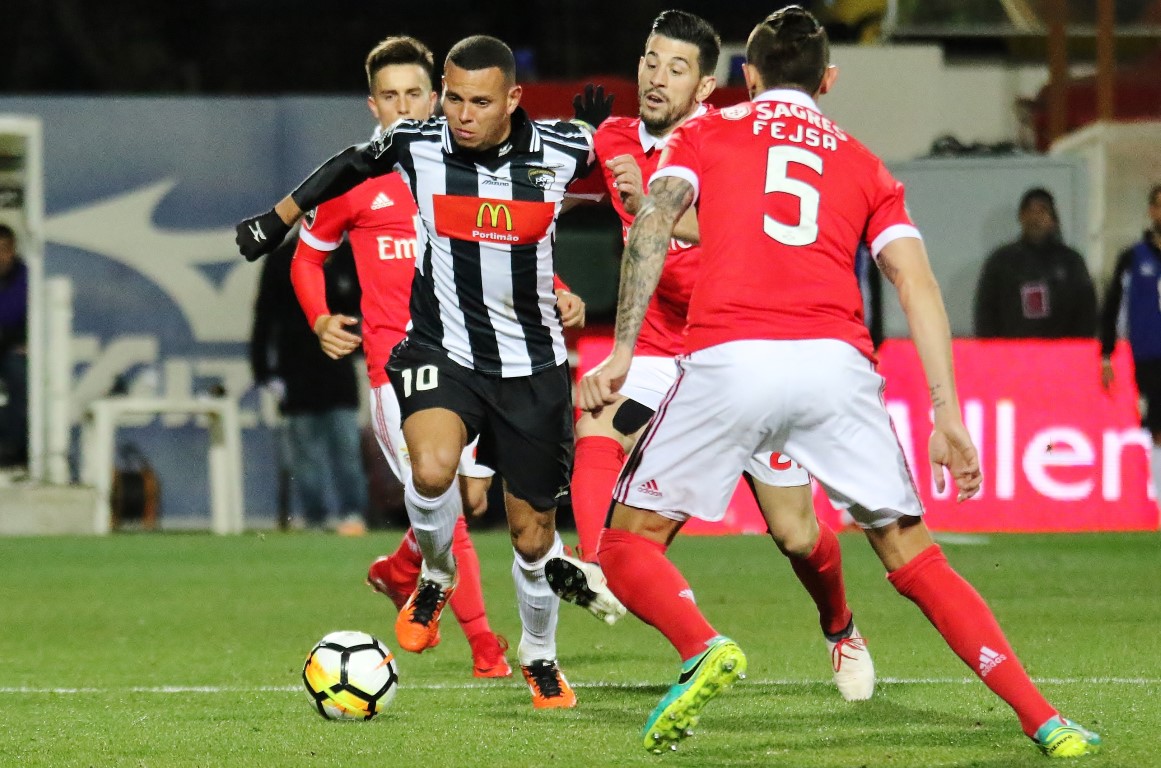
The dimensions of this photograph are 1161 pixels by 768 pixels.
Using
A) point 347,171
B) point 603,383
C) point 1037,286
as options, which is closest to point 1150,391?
point 1037,286

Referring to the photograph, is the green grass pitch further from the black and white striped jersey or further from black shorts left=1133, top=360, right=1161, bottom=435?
the black and white striped jersey

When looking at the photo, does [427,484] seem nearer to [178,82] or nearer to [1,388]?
[1,388]

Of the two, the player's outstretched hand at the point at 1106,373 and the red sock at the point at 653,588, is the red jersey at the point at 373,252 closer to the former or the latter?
the red sock at the point at 653,588

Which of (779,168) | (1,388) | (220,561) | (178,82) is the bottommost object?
(220,561)

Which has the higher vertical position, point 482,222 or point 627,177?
point 627,177

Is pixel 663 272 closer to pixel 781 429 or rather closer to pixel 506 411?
pixel 506 411

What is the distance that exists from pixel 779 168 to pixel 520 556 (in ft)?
6.28

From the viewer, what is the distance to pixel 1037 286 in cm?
1441

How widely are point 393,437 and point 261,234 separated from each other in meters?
1.32

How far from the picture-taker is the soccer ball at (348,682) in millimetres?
6062

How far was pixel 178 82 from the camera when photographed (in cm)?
2164

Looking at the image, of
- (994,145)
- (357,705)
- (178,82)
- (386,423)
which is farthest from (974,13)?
(357,705)

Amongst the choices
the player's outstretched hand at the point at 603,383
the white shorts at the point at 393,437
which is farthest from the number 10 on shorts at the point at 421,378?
the player's outstretched hand at the point at 603,383

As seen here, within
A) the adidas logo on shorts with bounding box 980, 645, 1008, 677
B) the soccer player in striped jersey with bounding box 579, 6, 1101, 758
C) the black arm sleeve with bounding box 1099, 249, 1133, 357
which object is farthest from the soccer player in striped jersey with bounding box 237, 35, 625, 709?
the black arm sleeve with bounding box 1099, 249, 1133, 357
